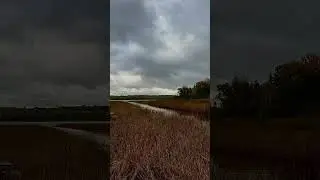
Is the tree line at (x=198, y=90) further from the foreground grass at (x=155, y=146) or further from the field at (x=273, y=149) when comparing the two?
the field at (x=273, y=149)

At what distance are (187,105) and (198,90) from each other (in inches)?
7.6

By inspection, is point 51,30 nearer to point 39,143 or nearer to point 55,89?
point 55,89

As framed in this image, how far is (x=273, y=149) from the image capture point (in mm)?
4516

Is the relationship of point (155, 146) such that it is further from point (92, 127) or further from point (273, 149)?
point (273, 149)

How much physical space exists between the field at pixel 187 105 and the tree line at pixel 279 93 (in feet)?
1.33

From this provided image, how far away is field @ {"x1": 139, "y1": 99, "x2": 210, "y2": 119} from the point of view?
16.5 feet

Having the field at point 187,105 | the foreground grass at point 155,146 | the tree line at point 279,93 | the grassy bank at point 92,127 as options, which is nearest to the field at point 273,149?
the tree line at point 279,93

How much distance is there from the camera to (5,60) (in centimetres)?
440

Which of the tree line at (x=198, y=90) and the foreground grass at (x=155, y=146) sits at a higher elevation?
the tree line at (x=198, y=90)

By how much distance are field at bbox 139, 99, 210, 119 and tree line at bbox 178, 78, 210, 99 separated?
5cm

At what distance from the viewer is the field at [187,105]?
5.03 meters

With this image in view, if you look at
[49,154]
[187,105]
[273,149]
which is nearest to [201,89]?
[187,105]

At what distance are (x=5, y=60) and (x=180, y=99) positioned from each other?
167 centimetres

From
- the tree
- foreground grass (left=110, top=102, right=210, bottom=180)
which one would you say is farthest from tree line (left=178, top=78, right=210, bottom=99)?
foreground grass (left=110, top=102, right=210, bottom=180)
